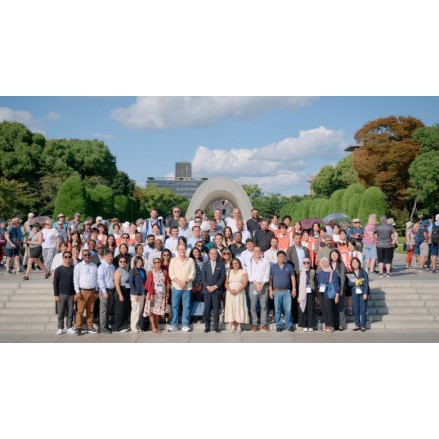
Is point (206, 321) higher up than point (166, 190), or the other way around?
point (166, 190)

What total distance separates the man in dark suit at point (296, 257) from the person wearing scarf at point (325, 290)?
0.48 meters

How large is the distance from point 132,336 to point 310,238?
401 cm

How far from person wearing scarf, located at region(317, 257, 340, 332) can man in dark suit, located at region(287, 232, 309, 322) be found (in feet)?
1.57

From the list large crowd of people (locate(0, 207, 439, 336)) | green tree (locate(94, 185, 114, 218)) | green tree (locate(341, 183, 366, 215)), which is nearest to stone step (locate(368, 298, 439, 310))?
large crowd of people (locate(0, 207, 439, 336))

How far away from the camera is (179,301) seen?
916cm

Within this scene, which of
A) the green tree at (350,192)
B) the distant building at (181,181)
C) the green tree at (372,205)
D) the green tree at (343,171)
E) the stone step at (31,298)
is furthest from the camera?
the distant building at (181,181)

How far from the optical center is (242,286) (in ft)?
29.5

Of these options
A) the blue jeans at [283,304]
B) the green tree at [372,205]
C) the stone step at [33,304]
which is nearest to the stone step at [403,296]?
the blue jeans at [283,304]

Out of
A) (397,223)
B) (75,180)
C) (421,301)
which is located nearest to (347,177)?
(397,223)

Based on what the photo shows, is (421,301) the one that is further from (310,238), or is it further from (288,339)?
(288,339)

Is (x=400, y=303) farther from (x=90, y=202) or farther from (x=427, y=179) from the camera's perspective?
(x=427, y=179)

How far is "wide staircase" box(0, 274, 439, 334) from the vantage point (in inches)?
374

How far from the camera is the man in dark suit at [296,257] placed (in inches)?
373

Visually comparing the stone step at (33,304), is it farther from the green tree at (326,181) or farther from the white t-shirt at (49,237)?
the green tree at (326,181)
